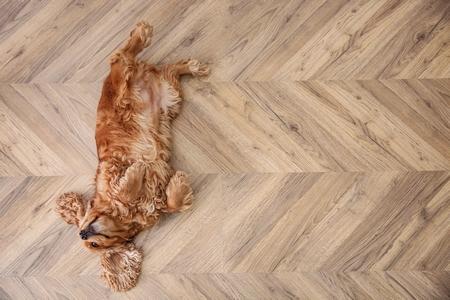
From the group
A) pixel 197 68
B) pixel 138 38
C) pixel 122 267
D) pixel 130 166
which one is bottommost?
pixel 122 267

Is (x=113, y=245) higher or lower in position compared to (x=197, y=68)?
lower

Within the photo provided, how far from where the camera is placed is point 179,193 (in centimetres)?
167

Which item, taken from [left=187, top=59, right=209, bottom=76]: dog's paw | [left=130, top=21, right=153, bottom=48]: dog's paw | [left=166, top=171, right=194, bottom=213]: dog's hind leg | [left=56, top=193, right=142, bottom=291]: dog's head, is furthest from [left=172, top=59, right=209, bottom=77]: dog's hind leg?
[left=56, top=193, right=142, bottom=291]: dog's head

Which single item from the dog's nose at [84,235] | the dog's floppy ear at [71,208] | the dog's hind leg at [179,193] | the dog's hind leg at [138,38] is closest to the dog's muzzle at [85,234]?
the dog's nose at [84,235]

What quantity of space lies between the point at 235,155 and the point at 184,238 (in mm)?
380

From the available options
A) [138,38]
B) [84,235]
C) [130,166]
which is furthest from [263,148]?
[84,235]

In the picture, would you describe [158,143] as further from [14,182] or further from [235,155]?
[14,182]

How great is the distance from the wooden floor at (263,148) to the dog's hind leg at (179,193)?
0.25 ft

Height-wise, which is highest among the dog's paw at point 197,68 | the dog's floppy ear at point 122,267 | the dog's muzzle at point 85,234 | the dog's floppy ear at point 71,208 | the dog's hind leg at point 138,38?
the dog's hind leg at point 138,38

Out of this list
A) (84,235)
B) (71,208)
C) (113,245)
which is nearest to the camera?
(84,235)

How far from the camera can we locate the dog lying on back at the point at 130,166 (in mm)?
1595

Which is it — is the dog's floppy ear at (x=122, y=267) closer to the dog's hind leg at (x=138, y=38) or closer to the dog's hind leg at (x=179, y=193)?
the dog's hind leg at (x=179, y=193)

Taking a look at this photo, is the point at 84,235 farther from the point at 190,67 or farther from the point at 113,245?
the point at 190,67

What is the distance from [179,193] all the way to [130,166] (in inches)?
8.0
